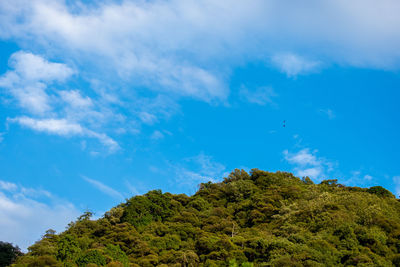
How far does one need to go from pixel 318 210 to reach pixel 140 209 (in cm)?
A: 3212

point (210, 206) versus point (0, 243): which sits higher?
point (210, 206)

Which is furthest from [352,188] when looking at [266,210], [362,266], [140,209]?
[140,209]

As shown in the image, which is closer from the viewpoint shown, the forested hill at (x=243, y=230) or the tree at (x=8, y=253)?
the forested hill at (x=243, y=230)

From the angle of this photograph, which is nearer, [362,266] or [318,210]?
[362,266]

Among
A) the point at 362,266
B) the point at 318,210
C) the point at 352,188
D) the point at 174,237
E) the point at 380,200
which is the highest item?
the point at 352,188

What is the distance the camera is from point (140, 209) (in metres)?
66.5

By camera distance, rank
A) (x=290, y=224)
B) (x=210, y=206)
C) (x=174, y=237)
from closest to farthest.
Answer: (x=290, y=224)
(x=174, y=237)
(x=210, y=206)

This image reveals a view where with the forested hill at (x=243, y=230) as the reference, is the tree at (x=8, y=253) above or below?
below

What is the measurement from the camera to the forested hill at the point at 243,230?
39.9m

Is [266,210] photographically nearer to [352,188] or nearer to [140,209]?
[352,188]

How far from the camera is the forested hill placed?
3994 centimetres

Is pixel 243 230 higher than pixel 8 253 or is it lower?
higher

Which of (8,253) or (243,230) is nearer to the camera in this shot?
(243,230)

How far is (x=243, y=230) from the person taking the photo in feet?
182
